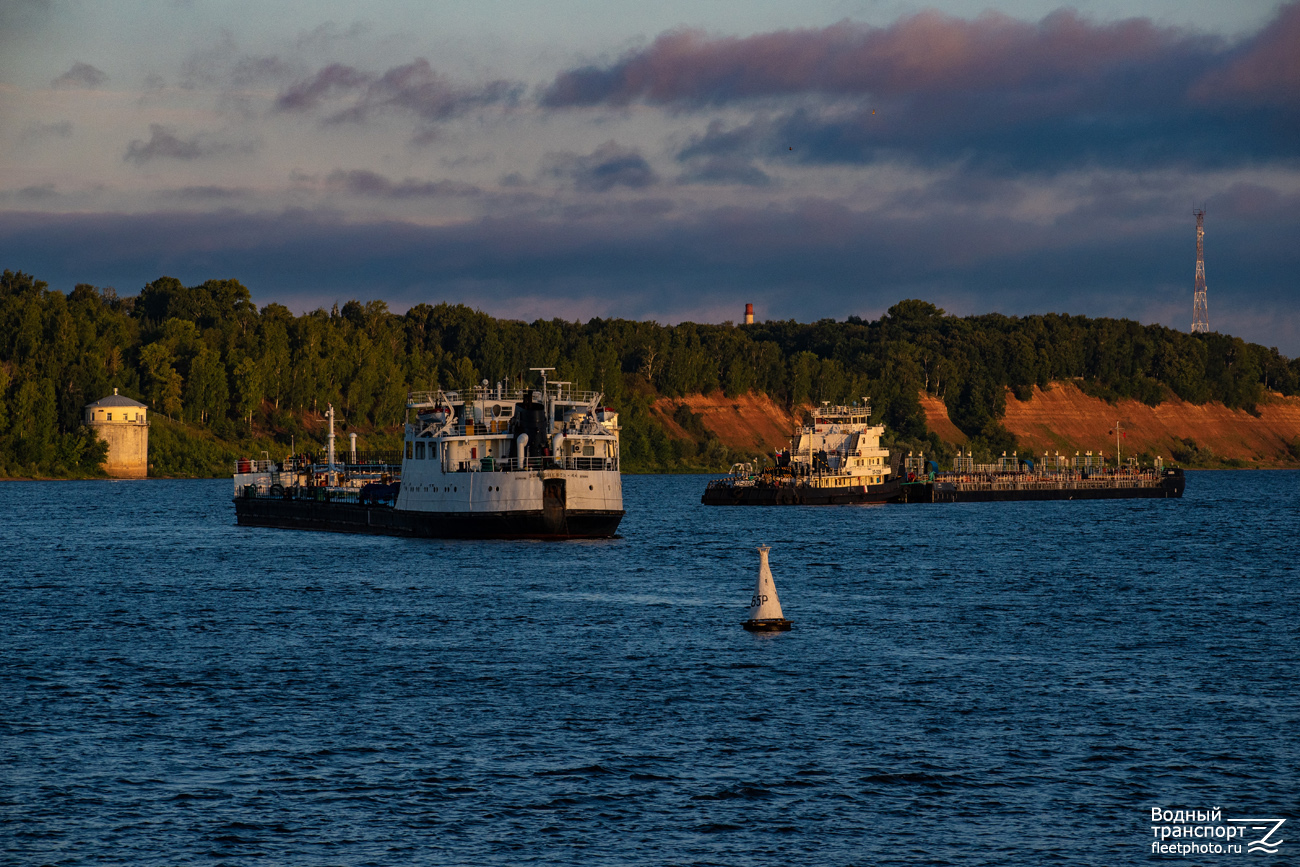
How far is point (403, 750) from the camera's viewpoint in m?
34.7

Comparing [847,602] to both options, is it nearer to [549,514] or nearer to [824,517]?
[549,514]

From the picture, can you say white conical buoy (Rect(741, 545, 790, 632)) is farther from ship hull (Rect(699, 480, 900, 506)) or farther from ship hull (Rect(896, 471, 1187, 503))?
ship hull (Rect(896, 471, 1187, 503))

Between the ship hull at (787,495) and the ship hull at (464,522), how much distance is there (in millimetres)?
56984

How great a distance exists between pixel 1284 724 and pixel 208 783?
2637cm

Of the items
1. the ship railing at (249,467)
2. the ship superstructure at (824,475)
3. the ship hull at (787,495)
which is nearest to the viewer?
the ship railing at (249,467)

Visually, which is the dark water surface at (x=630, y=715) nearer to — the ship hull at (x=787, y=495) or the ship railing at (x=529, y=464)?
the ship railing at (x=529, y=464)

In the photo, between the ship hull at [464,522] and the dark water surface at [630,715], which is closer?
the dark water surface at [630,715]

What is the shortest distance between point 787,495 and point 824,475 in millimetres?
5299

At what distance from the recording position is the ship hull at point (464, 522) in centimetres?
8994

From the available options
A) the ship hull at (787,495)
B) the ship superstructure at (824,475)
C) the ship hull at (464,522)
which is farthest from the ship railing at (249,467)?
the ship hull at (787,495)

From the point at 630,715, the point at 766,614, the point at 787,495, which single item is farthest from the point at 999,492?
the point at 630,715

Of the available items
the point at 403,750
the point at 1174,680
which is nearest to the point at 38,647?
the point at 403,750

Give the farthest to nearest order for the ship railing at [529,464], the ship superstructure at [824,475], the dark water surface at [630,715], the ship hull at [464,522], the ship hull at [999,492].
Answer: the ship hull at [999,492] < the ship superstructure at [824,475] < the ship hull at [464,522] < the ship railing at [529,464] < the dark water surface at [630,715]

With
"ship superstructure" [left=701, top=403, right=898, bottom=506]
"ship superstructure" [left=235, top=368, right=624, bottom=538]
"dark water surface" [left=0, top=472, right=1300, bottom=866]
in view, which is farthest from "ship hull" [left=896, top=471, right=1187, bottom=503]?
"dark water surface" [left=0, top=472, right=1300, bottom=866]
